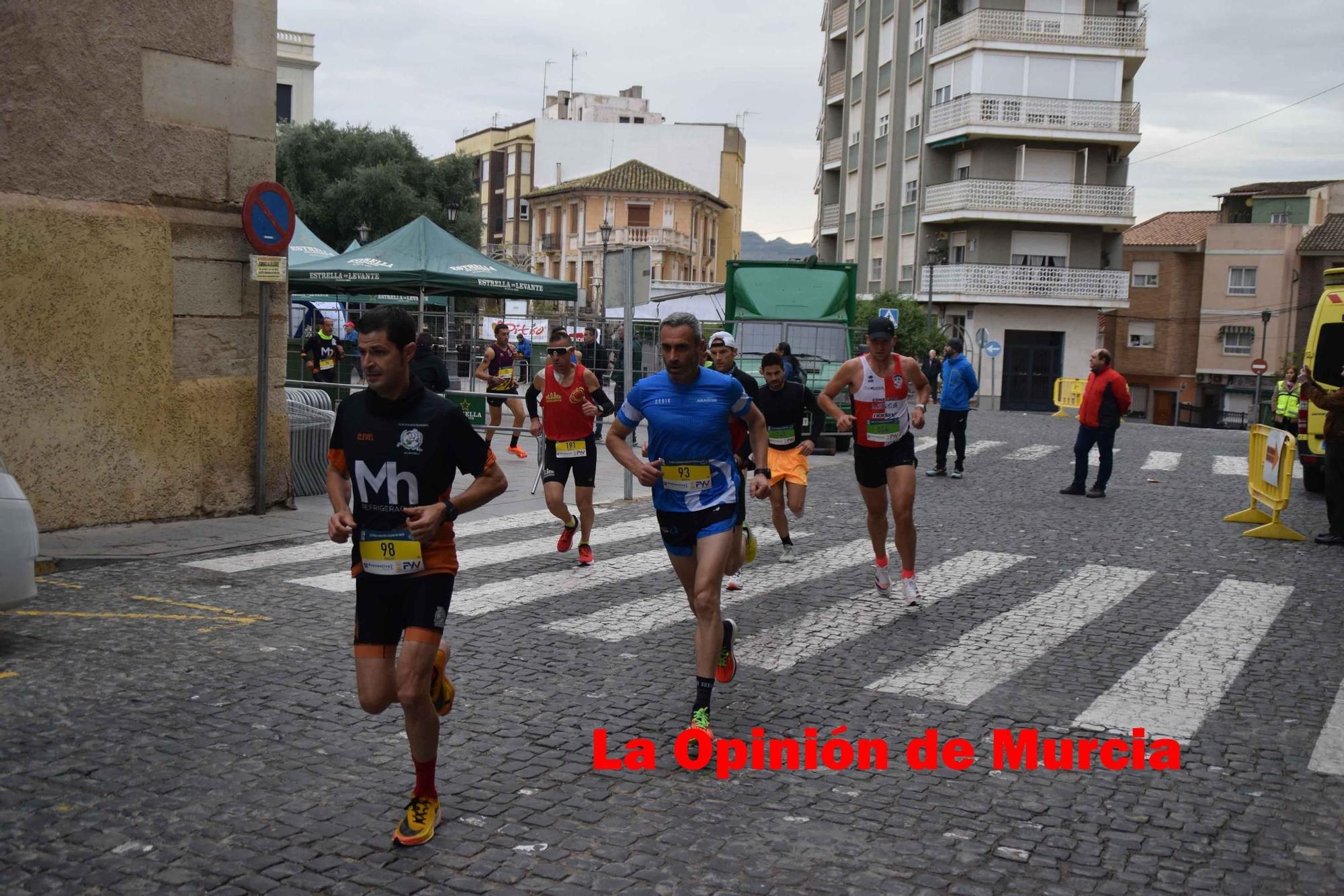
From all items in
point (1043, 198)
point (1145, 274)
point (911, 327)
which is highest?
point (1043, 198)

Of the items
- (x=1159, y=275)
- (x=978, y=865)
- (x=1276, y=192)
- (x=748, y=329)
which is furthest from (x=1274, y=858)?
(x=1276, y=192)

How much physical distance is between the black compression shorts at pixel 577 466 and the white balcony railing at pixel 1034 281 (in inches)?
1622

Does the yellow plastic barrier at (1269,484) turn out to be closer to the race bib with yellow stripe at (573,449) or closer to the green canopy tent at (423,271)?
the race bib with yellow stripe at (573,449)

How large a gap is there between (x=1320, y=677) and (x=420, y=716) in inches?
211

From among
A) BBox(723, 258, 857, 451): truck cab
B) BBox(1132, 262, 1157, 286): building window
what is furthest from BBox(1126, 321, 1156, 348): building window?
A: BBox(723, 258, 857, 451): truck cab

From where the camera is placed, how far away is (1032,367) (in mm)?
50969

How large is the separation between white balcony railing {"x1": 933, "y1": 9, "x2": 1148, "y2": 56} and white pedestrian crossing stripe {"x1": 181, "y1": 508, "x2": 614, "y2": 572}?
41.6m

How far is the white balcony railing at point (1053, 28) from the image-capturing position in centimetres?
4822

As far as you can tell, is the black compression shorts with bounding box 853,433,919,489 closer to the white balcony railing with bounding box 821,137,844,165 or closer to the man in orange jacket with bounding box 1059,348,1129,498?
the man in orange jacket with bounding box 1059,348,1129,498

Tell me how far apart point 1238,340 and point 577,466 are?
56656 mm

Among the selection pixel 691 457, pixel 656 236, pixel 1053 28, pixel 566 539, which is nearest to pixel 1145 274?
pixel 1053 28

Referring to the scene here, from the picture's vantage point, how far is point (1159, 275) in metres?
61.3

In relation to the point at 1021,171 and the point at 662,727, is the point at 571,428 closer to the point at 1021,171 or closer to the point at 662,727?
the point at 662,727

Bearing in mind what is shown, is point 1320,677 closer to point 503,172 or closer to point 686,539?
point 686,539
